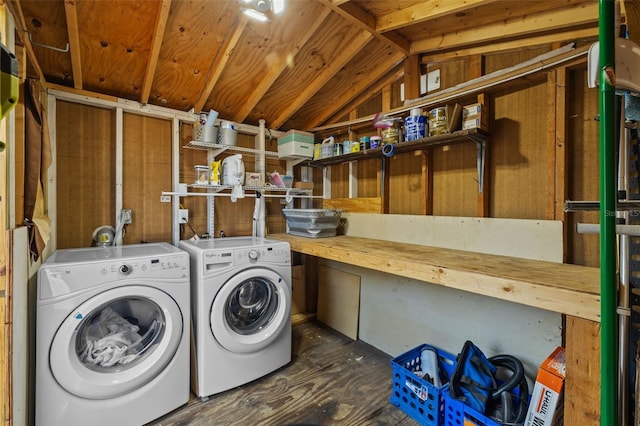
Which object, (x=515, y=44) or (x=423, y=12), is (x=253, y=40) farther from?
(x=515, y=44)

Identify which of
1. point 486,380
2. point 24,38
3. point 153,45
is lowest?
point 486,380

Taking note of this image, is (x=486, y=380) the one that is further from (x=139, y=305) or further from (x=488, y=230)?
(x=139, y=305)

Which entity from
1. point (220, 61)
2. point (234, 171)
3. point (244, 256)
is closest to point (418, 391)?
point (244, 256)

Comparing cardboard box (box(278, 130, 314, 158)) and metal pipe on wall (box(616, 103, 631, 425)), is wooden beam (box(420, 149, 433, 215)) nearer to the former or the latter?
cardboard box (box(278, 130, 314, 158))

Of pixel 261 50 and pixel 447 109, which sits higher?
pixel 261 50

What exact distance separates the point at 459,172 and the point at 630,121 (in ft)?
3.58

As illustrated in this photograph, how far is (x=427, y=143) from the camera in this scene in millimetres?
1984

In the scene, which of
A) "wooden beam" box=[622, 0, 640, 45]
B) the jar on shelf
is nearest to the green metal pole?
"wooden beam" box=[622, 0, 640, 45]

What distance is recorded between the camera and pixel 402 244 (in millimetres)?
2186

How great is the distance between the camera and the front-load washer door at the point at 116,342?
55.5 inches

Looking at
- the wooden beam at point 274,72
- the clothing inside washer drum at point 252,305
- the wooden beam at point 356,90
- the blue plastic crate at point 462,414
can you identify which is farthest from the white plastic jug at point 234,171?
the blue plastic crate at point 462,414

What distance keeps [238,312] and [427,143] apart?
1.71 metres

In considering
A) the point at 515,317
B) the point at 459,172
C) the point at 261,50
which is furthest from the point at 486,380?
the point at 261,50

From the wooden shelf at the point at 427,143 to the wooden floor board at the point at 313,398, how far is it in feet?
5.19
